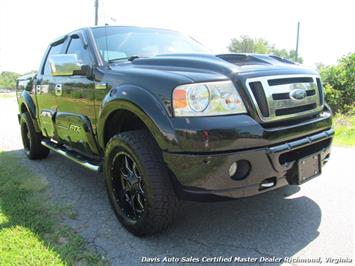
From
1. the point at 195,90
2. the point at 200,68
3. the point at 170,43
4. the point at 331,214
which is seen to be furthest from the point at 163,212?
the point at 170,43

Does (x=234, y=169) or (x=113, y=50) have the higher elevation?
(x=113, y=50)

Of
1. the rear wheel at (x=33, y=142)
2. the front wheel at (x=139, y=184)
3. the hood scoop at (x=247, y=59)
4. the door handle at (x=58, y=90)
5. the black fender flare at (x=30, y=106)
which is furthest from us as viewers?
the rear wheel at (x=33, y=142)

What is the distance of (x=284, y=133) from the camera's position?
2611mm

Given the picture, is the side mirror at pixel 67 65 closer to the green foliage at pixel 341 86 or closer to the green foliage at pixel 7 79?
the green foliage at pixel 341 86

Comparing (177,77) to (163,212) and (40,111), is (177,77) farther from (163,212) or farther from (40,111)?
(40,111)

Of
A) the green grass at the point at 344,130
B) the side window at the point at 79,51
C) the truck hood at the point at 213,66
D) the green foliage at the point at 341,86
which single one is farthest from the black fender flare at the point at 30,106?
the green foliage at the point at 341,86

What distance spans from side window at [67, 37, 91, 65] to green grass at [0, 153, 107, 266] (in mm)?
1505

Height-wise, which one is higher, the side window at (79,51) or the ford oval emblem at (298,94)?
the side window at (79,51)

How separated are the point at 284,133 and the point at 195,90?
2.31ft

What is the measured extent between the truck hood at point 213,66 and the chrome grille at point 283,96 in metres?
0.07

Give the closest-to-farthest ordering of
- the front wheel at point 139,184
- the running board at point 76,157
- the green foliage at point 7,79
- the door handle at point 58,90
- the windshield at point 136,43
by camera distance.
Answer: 1. the front wheel at point 139,184
2. the running board at point 76,157
3. the windshield at point 136,43
4. the door handle at point 58,90
5. the green foliage at point 7,79

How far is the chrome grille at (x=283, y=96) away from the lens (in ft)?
8.41

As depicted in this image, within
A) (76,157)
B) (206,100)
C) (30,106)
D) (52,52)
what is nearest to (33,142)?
(30,106)

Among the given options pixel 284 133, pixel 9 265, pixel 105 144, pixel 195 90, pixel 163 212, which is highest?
pixel 195 90
